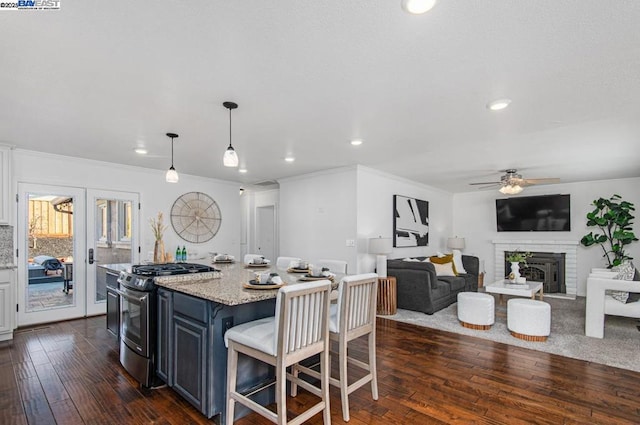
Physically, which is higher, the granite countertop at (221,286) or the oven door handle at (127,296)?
the granite countertop at (221,286)

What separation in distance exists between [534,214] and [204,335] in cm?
766

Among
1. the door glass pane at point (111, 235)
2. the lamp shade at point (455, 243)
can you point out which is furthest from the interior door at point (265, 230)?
the lamp shade at point (455, 243)

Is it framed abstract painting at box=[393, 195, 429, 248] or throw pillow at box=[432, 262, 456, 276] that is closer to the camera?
throw pillow at box=[432, 262, 456, 276]

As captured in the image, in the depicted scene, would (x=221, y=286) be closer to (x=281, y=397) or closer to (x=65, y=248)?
(x=281, y=397)

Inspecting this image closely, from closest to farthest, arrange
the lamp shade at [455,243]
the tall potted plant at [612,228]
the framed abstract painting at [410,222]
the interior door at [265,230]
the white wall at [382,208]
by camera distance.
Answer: the white wall at [382,208] → the tall potted plant at [612,228] → the framed abstract painting at [410,222] → the lamp shade at [455,243] → the interior door at [265,230]

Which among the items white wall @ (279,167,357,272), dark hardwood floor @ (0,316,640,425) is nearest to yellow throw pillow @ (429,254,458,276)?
white wall @ (279,167,357,272)

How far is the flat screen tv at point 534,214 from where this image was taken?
7062mm

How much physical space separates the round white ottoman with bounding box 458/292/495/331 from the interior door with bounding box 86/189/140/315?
4.94 m

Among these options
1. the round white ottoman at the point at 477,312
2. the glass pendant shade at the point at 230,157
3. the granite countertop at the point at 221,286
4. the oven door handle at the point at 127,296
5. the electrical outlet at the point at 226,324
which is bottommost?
the round white ottoman at the point at 477,312

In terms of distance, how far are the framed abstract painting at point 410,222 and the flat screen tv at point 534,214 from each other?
1.95 metres

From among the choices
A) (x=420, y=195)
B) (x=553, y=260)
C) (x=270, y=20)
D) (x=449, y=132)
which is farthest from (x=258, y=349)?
(x=553, y=260)

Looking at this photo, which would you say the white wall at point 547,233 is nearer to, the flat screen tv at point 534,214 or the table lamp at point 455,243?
the flat screen tv at point 534,214

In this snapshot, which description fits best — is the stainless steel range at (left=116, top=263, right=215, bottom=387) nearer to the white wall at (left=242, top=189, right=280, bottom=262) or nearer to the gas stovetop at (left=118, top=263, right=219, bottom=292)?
the gas stovetop at (left=118, top=263, right=219, bottom=292)

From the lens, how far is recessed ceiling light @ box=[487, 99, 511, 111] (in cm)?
272
